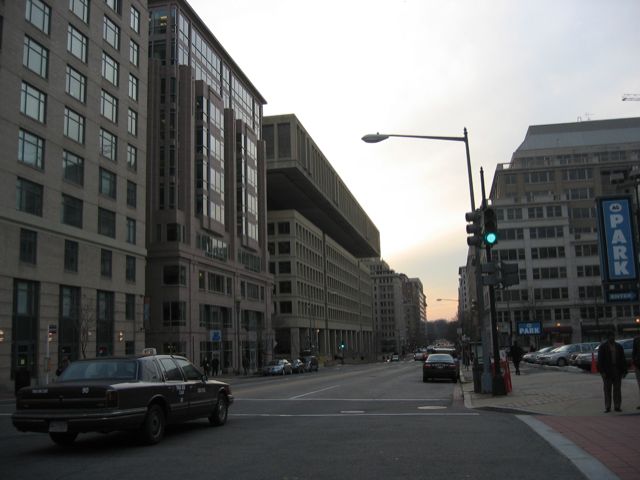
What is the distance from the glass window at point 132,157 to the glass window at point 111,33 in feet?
26.7

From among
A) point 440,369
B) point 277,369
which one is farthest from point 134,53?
point 440,369

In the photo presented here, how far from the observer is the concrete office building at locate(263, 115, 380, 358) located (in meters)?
92.1

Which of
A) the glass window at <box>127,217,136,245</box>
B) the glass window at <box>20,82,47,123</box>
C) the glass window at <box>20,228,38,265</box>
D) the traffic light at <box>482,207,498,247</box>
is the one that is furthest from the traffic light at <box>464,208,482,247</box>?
the glass window at <box>127,217,136,245</box>

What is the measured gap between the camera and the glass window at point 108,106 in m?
48.7

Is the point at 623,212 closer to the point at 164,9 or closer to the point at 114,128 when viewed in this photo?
the point at 114,128

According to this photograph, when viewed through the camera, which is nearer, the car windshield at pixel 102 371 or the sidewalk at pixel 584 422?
the sidewalk at pixel 584 422

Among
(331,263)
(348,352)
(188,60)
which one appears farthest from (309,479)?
(348,352)

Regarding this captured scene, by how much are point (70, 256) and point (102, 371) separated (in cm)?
3480

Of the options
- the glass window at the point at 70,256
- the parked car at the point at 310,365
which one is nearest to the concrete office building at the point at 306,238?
the parked car at the point at 310,365

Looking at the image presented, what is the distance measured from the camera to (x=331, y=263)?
127375 mm

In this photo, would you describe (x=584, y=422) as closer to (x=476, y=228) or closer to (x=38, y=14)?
(x=476, y=228)

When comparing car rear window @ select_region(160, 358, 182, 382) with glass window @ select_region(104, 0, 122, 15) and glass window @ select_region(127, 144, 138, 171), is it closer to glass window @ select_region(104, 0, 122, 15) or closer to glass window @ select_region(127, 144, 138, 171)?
glass window @ select_region(127, 144, 138, 171)

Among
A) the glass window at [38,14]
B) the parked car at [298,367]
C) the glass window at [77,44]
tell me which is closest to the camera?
the glass window at [38,14]

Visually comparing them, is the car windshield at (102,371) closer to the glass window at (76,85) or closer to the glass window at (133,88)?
the glass window at (76,85)
